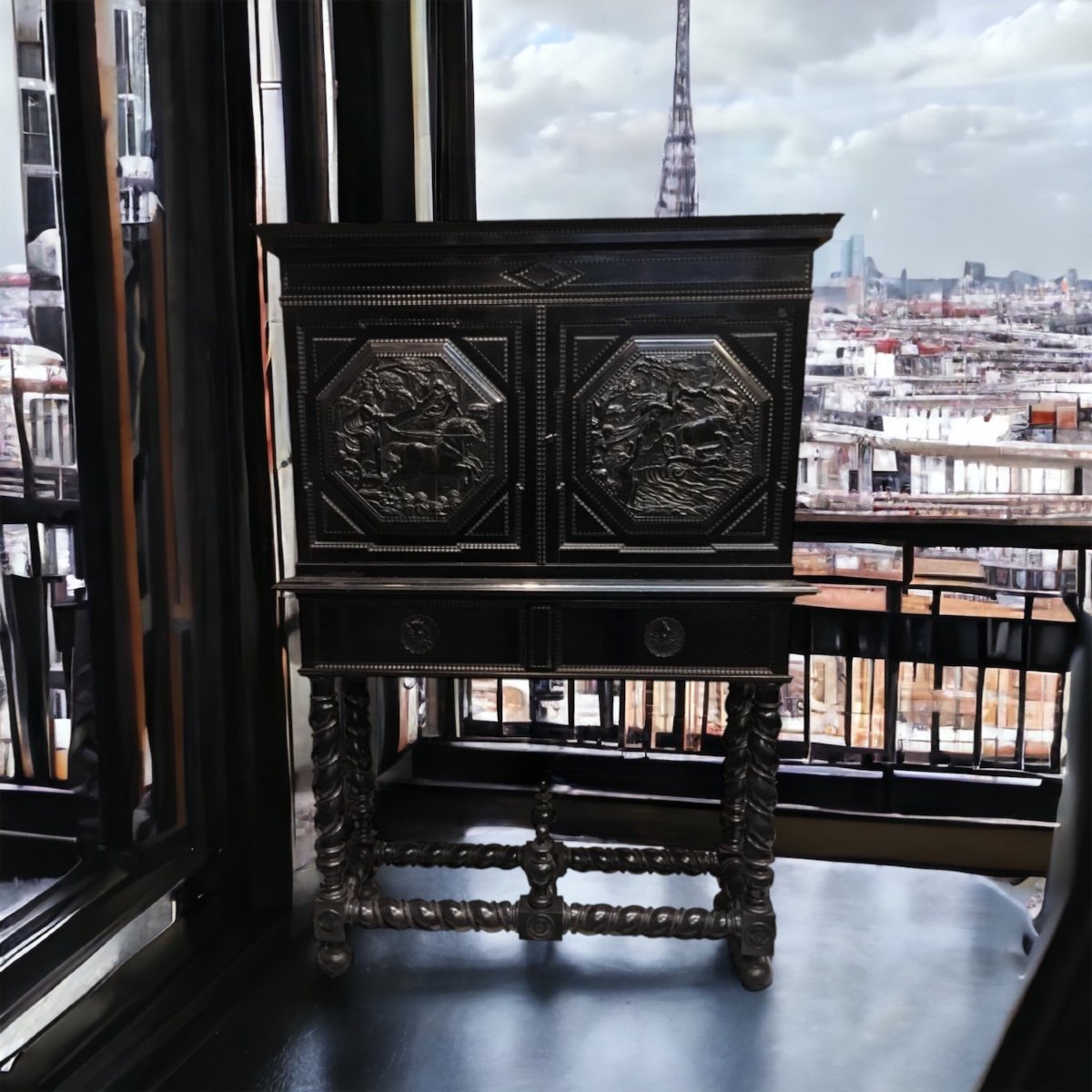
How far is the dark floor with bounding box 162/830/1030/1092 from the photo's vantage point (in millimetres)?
1729

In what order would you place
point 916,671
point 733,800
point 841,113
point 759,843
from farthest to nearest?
point 916,671 → point 841,113 → point 733,800 → point 759,843

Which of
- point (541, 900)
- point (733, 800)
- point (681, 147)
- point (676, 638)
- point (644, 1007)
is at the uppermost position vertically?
point (681, 147)

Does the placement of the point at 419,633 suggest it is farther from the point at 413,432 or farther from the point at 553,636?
the point at 413,432

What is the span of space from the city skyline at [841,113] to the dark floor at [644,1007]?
166 centimetres

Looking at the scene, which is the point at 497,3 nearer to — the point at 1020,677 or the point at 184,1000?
the point at 1020,677

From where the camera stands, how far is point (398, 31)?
230 centimetres

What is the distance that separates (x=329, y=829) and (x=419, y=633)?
1.60 feet

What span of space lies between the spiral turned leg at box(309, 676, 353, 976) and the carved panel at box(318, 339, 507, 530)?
424 millimetres

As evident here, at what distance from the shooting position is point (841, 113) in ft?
7.53

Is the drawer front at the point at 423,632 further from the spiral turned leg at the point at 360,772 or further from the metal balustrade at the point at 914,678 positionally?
the metal balustrade at the point at 914,678

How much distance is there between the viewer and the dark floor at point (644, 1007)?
5.67ft

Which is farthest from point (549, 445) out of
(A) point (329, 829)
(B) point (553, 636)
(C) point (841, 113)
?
(C) point (841, 113)

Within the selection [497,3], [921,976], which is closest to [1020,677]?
[921,976]

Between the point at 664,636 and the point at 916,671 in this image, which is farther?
the point at 916,671
